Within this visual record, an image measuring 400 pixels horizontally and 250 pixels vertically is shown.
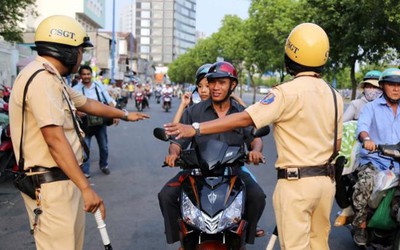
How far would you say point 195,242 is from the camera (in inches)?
133

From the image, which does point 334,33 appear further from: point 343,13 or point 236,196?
point 236,196

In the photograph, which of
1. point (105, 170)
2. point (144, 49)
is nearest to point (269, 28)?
point (105, 170)

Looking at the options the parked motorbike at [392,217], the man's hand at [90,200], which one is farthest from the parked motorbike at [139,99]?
the man's hand at [90,200]

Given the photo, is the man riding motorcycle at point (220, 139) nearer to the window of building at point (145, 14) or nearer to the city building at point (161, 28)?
the city building at point (161, 28)

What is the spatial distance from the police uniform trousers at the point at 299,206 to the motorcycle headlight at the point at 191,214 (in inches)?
19.3

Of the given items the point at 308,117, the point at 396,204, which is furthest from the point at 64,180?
the point at 396,204

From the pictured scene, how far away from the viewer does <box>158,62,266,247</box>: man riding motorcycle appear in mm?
3822

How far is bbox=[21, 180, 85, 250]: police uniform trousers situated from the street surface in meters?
2.16

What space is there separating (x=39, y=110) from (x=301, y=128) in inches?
59.6

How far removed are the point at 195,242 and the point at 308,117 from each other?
1.13 meters

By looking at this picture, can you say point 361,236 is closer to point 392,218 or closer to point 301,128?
point 392,218

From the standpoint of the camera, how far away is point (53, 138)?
272 cm

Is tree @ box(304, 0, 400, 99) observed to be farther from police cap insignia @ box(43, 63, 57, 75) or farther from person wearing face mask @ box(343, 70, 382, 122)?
police cap insignia @ box(43, 63, 57, 75)

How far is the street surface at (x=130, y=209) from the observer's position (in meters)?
5.21
